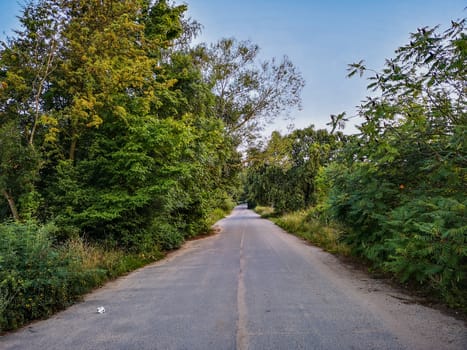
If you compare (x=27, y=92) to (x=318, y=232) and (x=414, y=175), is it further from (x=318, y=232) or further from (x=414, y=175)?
(x=318, y=232)

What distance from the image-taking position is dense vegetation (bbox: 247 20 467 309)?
514cm

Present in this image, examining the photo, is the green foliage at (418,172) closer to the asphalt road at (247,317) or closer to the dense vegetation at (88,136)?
the asphalt road at (247,317)

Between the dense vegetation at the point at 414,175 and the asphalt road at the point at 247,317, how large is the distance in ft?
2.57

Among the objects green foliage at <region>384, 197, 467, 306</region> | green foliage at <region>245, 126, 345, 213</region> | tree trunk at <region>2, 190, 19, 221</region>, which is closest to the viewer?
green foliage at <region>384, 197, 467, 306</region>

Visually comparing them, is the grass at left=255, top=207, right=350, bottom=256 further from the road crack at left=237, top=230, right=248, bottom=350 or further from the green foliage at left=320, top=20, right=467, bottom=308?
the road crack at left=237, top=230, right=248, bottom=350

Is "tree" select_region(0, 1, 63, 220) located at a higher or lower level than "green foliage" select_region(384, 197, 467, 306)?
higher

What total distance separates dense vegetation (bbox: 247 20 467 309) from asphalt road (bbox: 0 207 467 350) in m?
0.78

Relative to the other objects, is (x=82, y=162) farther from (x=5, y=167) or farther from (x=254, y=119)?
(x=254, y=119)

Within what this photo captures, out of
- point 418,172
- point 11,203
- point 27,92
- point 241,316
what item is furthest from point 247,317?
point 27,92

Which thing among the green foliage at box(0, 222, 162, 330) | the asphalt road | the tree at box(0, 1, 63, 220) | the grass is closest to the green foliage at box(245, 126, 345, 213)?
the grass

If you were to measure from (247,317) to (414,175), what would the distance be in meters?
5.09

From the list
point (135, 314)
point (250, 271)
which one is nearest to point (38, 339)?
point (135, 314)

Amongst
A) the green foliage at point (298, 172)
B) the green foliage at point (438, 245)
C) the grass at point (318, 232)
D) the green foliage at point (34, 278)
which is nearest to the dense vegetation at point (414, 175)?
the green foliage at point (438, 245)

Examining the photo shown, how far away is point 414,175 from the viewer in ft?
23.8
